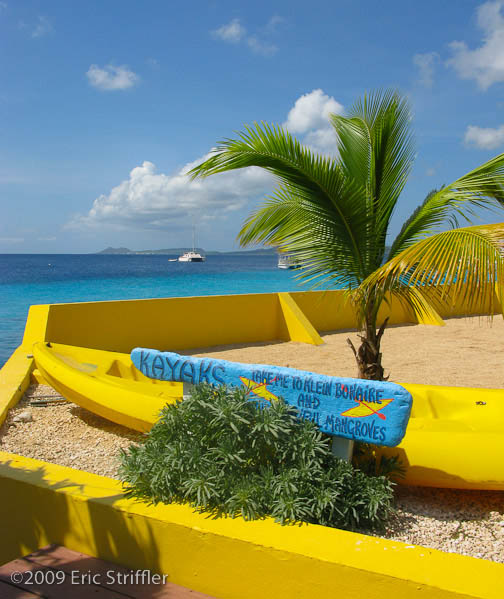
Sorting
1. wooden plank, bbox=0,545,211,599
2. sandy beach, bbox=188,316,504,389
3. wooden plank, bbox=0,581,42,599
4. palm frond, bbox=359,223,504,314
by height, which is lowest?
wooden plank, bbox=0,545,211,599

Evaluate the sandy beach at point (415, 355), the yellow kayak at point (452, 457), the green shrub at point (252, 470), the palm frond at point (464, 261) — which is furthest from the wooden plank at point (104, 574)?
the sandy beach at point (415, 355)

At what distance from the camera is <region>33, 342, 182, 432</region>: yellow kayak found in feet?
12.3

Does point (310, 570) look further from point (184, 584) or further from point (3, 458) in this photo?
point (3, 458)

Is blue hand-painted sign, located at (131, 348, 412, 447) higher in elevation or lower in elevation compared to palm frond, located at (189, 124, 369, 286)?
lower

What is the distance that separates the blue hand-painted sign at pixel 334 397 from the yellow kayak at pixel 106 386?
3.35ft

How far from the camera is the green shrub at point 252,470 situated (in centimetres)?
234

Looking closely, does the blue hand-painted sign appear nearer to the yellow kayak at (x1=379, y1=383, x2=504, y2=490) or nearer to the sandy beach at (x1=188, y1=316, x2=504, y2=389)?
the yellow kayak at (x1=379, y1=383, x2=504, y2=490)

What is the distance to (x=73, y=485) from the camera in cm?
255

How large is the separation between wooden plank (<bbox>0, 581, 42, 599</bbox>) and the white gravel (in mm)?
1385

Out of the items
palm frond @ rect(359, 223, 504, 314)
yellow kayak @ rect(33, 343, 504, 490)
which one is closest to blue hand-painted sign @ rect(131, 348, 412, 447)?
yellow kayak @ rect(33, 343, 504, 490)

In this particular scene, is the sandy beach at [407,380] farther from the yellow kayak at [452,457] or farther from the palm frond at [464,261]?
the palm frond at [464,261]

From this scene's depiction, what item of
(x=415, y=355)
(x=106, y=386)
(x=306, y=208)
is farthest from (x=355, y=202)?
(x=415, y=355)

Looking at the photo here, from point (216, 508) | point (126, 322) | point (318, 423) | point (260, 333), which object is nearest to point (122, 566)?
point (216, 508)

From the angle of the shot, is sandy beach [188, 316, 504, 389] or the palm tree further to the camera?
sandy beach [188, 316, 504, 389]
